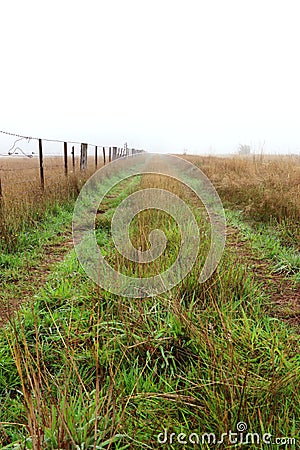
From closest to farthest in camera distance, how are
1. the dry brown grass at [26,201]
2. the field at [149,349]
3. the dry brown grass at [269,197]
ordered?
the field at [149,349]
the dry brown grass at [26,201]
the dry brown grass at [269,197]

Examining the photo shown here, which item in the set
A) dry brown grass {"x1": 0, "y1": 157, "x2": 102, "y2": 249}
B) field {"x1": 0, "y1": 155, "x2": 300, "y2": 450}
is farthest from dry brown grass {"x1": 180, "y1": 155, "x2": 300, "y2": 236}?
dry brown grass {"x1": 0, "y1": 157, "x2": 102, "y2": 249}

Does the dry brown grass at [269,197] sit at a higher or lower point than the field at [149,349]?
higher

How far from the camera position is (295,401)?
1.53m

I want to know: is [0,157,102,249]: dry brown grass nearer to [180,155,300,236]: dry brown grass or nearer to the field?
the field

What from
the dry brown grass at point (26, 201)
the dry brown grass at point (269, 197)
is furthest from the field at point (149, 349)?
the dry brown grass at point (269, 197)

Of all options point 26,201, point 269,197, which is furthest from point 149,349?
point 269,197

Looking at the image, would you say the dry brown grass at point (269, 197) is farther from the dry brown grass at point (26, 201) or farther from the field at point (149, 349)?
the dry brown grass at point (26, 201)

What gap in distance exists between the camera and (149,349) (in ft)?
6.55

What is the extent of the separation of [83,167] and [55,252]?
7818 mm

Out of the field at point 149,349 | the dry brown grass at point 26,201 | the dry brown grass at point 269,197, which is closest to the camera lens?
the field at point 149,349

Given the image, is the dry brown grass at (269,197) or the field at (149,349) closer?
the field at (149,349)

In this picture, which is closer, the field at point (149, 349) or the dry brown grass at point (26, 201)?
the field at point (149, 349)

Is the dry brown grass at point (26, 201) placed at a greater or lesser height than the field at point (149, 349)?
greater

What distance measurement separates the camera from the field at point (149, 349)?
4.45 ft
